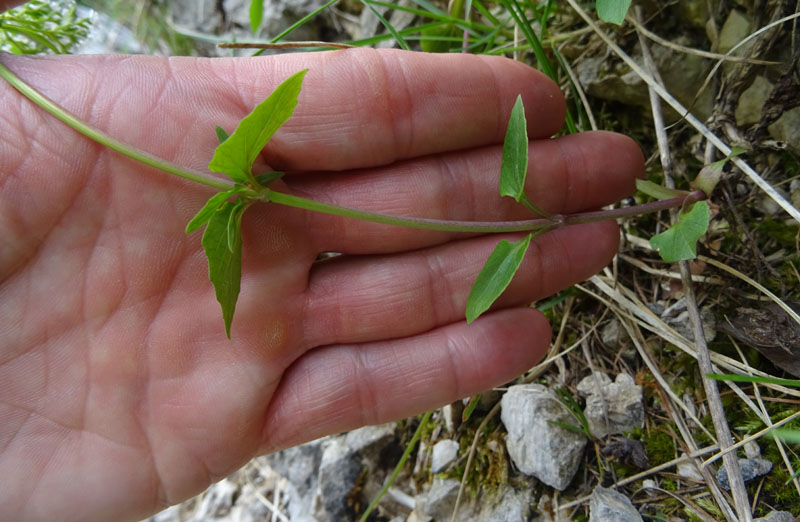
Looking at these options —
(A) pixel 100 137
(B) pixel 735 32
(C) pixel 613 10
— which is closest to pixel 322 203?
(A) pixel 100 137

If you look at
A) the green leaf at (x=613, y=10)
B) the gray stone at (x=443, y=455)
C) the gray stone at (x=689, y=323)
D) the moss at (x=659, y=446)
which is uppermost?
the green leaf at (x=613, y=10)

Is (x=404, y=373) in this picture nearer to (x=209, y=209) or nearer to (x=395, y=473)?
(x=395, y=473)

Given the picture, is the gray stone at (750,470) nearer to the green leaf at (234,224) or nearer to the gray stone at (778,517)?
the gray stone at (778,517)

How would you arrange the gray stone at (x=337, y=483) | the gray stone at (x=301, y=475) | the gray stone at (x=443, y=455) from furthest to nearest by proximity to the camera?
1. the gray stone at (x=301, y=475)
2. the gray stone at (x=337, y=483)
3. the gray stone at (x=443, y=455)

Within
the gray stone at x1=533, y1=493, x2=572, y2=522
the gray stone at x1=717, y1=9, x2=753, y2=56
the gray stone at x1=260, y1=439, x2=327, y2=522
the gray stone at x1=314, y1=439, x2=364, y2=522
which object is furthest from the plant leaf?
the gray stone at x1=260, y1=439, x2=327, y2=522

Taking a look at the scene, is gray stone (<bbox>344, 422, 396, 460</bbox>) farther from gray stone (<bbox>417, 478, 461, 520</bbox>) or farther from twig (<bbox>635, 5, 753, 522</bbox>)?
twig (<bbox>635, 5, 753, 522</bbox>)

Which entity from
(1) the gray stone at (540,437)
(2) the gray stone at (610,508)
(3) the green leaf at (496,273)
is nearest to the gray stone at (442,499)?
(1) the gray stone at (540,437)

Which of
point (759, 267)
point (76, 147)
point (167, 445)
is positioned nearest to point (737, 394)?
point (759, 267)

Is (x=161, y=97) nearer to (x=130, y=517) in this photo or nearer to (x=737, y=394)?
(x=130, y=517)
